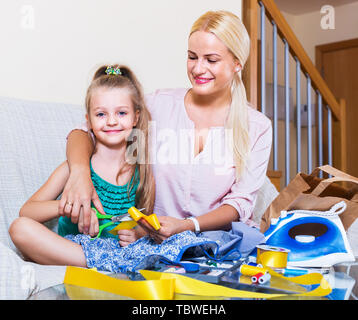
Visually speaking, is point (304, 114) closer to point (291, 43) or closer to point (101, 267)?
point (291, 43)

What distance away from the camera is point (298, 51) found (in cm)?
203

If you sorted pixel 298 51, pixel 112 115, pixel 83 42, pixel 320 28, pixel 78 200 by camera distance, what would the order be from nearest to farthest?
1. pixel 78 200
2. pixel 112 115
3. pixel 83 42
4. pixel 298 51
5. pixel 320 28

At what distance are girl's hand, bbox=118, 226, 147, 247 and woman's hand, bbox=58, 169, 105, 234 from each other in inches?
2.8

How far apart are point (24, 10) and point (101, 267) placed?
2.53ft

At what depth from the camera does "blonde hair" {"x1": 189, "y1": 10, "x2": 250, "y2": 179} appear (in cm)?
102

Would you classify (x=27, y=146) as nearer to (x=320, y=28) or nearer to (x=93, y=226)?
(x=93, y=226)

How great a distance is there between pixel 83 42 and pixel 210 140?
492 millimetres

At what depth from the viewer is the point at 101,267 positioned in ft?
2.59

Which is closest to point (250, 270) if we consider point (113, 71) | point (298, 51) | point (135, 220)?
point (135, 220)

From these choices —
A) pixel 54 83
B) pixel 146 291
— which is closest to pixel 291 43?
pixel 54 83

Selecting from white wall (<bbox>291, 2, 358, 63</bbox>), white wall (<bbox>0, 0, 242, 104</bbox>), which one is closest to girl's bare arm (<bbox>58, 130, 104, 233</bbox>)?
white wall (<bbox>0, 0, 242, 104</bbox>)

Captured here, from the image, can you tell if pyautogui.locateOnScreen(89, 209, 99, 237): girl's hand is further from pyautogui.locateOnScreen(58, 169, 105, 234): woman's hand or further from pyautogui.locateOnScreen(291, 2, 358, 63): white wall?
pyautogui.locateOnScreen(291, 2, 358, 63): white wall

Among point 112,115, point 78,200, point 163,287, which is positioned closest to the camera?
point 163,287

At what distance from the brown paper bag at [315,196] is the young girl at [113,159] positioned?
307 millimetres
